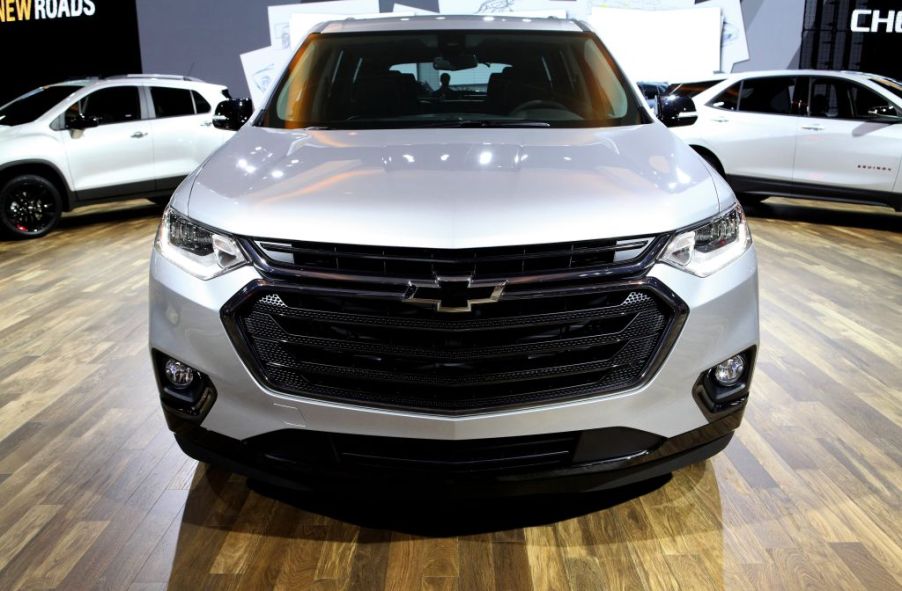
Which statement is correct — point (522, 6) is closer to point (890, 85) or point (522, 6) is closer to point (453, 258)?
point (890, 85)

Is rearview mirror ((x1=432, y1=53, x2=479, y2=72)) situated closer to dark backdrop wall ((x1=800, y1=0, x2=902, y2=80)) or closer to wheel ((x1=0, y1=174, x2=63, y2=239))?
wheel ((x1=0, y1=174, x2=63, y2=239))

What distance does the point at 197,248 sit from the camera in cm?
237

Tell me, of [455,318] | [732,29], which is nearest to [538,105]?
[455,318]

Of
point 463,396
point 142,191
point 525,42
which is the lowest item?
point 142,191

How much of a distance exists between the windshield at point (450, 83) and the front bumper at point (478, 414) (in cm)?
101

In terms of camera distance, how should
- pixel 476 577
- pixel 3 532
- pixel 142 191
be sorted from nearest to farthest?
pixel 476 577 < pixel 3 532 < pixel 142 191

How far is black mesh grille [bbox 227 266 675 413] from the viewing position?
7.04 ft

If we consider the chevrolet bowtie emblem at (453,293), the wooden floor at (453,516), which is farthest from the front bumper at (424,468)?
the chevrolet bowtie emblem at (453,293)

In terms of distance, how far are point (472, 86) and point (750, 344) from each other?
5.87ft

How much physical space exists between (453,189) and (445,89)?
136 centimetres

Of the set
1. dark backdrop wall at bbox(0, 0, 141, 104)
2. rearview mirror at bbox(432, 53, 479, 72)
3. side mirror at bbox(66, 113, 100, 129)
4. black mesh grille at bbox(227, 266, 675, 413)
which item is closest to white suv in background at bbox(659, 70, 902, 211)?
rearview mirror at bbox(432, 53, 479, 72)

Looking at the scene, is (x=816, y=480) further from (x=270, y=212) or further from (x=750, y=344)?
(x=270, y=212)

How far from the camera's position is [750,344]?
2436 mm

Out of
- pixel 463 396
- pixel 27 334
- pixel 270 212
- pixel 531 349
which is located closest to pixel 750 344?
pixel 531 349
